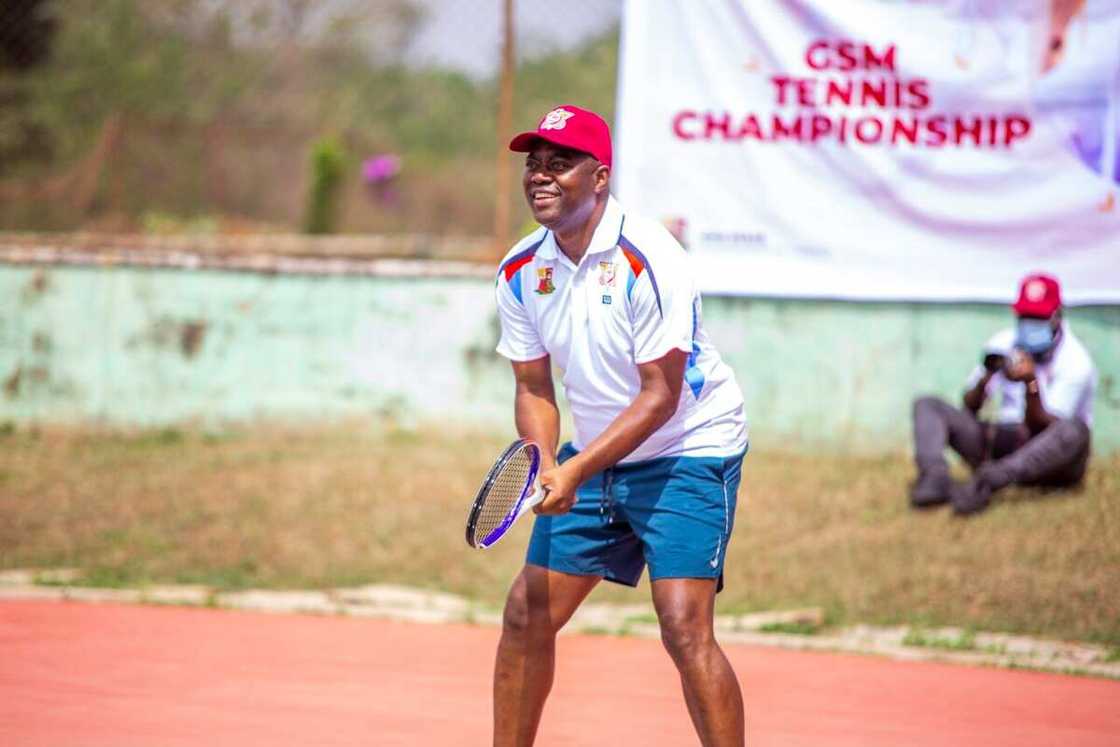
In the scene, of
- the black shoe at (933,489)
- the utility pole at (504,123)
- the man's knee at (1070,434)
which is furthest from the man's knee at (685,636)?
the utility pole at (504,123)

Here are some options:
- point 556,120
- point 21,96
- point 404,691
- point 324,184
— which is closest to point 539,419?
point 556,120

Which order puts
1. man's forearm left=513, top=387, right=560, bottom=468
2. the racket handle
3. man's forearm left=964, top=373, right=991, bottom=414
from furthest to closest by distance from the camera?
1. man's forearm left=964, top=373, right=991, bottom=414
2. man's forearm left=513, top=387, right=560, bottom=468
3. the racket handle

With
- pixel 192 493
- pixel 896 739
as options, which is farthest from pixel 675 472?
pixel 192 493

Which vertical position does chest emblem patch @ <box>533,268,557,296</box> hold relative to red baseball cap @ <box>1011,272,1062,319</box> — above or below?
below

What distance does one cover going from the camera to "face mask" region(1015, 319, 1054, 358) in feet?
28.9

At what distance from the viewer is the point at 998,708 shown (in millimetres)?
6570

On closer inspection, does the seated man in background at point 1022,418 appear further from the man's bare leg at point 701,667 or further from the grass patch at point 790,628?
the man's bare leg at point 701,667

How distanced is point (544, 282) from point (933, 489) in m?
4.68

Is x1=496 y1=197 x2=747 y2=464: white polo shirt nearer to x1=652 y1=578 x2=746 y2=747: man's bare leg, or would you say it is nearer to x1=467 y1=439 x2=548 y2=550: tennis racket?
x1=467 y1=439 x2=548 y2=550: tennis racket

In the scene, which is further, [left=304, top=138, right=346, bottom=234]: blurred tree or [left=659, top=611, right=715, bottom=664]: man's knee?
[left=304, top=138, right=346, bottom=234]: blurred tree

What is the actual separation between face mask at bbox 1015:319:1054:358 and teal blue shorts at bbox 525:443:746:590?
4.38m

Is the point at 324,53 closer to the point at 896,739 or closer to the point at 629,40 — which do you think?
the point at 629,40

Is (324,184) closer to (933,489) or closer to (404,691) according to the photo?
(933,489)

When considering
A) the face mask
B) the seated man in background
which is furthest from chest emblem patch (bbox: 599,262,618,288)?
the face mask
